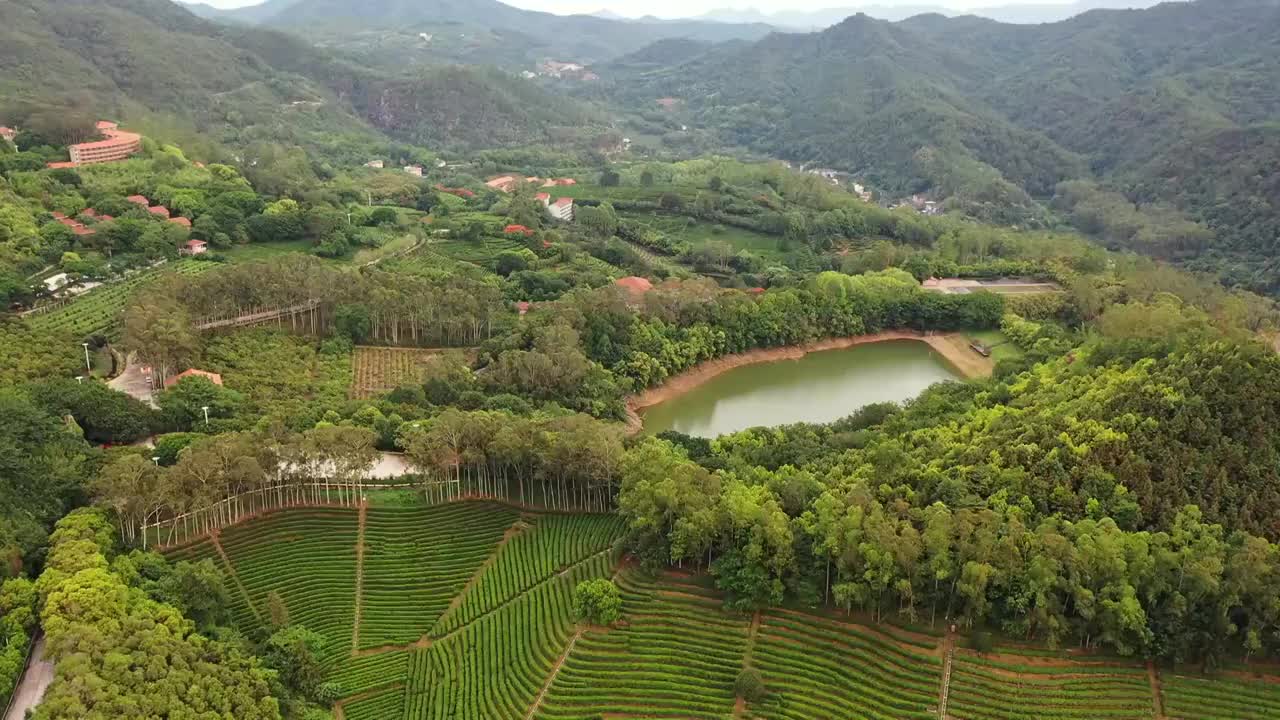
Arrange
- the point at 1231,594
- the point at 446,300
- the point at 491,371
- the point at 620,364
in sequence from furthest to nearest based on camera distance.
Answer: the point at 446,300, the point at 620,364, the point at 491,371, the point at 1231,594

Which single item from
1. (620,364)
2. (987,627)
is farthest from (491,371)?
(987,627)

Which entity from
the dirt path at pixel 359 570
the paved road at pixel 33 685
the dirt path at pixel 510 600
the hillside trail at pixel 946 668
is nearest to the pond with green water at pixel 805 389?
the dirt path at pixel 510 600

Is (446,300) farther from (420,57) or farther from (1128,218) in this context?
(420,57)

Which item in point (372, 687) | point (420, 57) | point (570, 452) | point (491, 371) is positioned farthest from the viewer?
point (420, 57)

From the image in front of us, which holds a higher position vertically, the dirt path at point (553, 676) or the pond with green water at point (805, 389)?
the dirt path at point (553, 676)

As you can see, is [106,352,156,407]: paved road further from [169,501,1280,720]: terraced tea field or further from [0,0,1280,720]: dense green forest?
[169,501,1280,720]: terraced tea field

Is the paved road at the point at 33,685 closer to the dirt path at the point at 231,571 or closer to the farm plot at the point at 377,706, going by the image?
the dirt path at the point at 231,571
